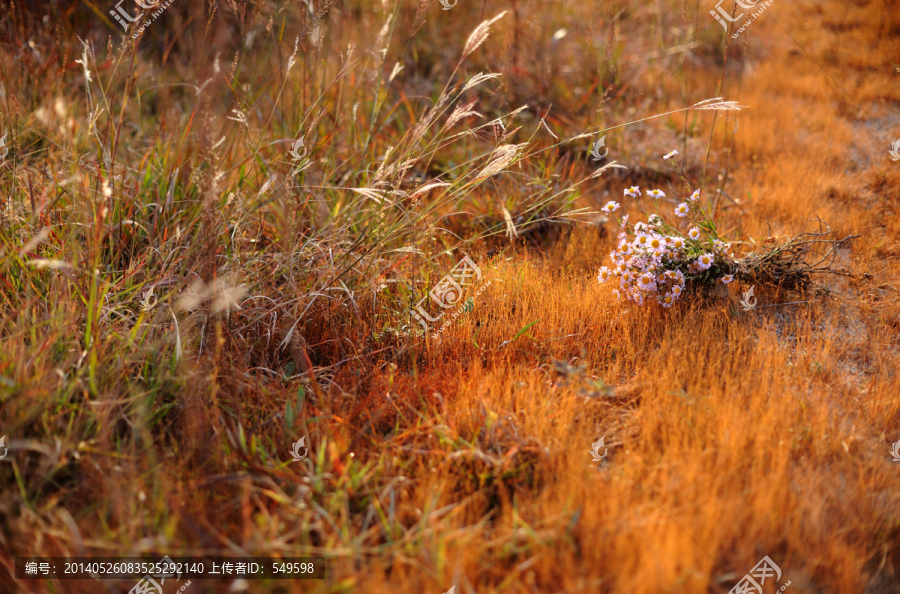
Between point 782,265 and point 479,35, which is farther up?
point 479,35

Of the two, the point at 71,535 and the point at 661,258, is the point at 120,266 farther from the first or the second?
the point at 661,258

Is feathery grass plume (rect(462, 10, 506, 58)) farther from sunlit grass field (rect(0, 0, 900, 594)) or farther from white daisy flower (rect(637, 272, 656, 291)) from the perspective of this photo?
white daisy flower (rect(637, 272, 656, 291))

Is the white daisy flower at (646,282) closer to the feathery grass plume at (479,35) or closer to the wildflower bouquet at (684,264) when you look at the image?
the wildflower bouquet at (684,264)

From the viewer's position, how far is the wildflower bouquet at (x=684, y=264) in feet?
7.41

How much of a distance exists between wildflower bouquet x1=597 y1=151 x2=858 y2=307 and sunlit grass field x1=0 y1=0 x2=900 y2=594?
0.22 feet

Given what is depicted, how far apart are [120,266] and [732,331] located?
260 centimetres

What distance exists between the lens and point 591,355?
2125 millimetres

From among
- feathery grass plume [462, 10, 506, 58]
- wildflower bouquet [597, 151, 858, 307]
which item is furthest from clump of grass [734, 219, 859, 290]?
feathery grass plume [462, 10, 506, 58]

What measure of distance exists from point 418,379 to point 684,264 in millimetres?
1302

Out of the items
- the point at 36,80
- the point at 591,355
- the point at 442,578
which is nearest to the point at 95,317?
the point at 442,578

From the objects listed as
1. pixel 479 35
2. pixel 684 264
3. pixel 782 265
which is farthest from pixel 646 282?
pixel 479 35

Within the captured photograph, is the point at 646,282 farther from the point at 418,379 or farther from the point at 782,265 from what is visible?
the point at 418,379

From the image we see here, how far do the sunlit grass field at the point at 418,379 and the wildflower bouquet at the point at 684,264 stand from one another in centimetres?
7

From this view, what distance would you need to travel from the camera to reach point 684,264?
235 cm
